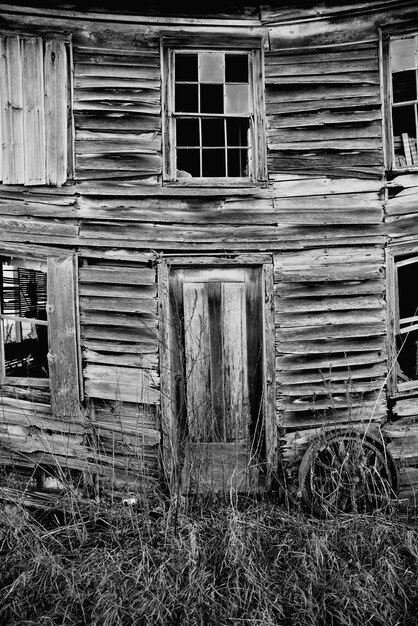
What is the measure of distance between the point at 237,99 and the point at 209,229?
1595 millimetres

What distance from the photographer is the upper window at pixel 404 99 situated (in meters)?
6.64

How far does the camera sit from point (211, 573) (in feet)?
14.3

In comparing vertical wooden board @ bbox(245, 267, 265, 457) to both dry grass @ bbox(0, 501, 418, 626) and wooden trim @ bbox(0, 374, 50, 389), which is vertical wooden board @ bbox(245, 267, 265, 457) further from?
wooden trim @ bbox(0, 374, 50, 389)

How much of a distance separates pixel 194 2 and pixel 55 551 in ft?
19.1

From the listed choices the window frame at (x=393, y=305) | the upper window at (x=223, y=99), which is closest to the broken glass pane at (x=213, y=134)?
the upper window at (x=223, y=99)

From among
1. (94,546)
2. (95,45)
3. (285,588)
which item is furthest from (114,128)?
(285,588)

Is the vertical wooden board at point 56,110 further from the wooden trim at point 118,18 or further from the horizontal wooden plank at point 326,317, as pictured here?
the horizontal wooden plank at point 326,317

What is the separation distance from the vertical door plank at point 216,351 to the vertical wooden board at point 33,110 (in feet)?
7.51

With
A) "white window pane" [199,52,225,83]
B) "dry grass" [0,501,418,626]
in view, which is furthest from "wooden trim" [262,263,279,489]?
"white window pane" [199,52,225,83]

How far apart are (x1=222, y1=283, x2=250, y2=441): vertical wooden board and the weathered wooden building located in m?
0.02

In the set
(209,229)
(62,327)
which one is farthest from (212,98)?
(62,327)

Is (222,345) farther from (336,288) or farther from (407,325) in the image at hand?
(407,325)

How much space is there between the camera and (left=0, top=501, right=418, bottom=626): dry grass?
4121 millimetres

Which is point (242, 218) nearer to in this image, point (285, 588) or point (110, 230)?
point (110, 230)
